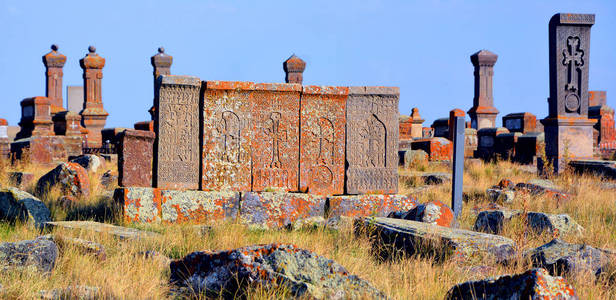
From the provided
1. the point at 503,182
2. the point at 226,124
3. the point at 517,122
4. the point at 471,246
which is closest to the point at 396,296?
the point at 471,246

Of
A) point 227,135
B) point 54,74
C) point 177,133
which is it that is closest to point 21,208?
point 177,133

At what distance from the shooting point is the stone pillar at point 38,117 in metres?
18.6

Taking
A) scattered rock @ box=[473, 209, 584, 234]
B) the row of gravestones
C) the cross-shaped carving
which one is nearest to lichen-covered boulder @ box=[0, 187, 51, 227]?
the row of gravestones

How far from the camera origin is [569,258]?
13.2 feet

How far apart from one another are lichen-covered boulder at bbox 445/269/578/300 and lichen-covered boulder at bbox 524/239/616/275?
3.73ft

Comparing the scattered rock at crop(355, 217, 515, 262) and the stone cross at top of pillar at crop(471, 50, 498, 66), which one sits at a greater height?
the stone cross at top of pillar at crop(471, 50, 498, 66)

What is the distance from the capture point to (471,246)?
4.30 m

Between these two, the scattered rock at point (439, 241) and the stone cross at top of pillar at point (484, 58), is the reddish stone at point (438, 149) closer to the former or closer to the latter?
the scattered rock at point (439, 241)

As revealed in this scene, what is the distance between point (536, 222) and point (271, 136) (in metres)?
2.85

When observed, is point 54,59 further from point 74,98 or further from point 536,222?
point 536,222

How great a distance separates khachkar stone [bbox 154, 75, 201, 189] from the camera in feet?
21.1

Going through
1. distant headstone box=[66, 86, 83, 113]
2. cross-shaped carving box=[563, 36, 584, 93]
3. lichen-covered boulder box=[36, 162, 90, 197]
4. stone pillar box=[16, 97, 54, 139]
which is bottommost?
lichen-covered boulder box=[36, 162, 90, 197]

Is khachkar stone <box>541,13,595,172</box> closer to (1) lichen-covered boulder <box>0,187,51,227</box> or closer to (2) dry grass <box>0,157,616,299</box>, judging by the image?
(2) dry grass <box>0,157,616,299</box>

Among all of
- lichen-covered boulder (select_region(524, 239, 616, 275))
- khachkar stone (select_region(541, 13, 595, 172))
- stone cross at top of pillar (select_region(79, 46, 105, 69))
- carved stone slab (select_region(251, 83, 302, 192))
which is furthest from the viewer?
stone cross at top of pillar (select_region(79, 46, 105, 69))
